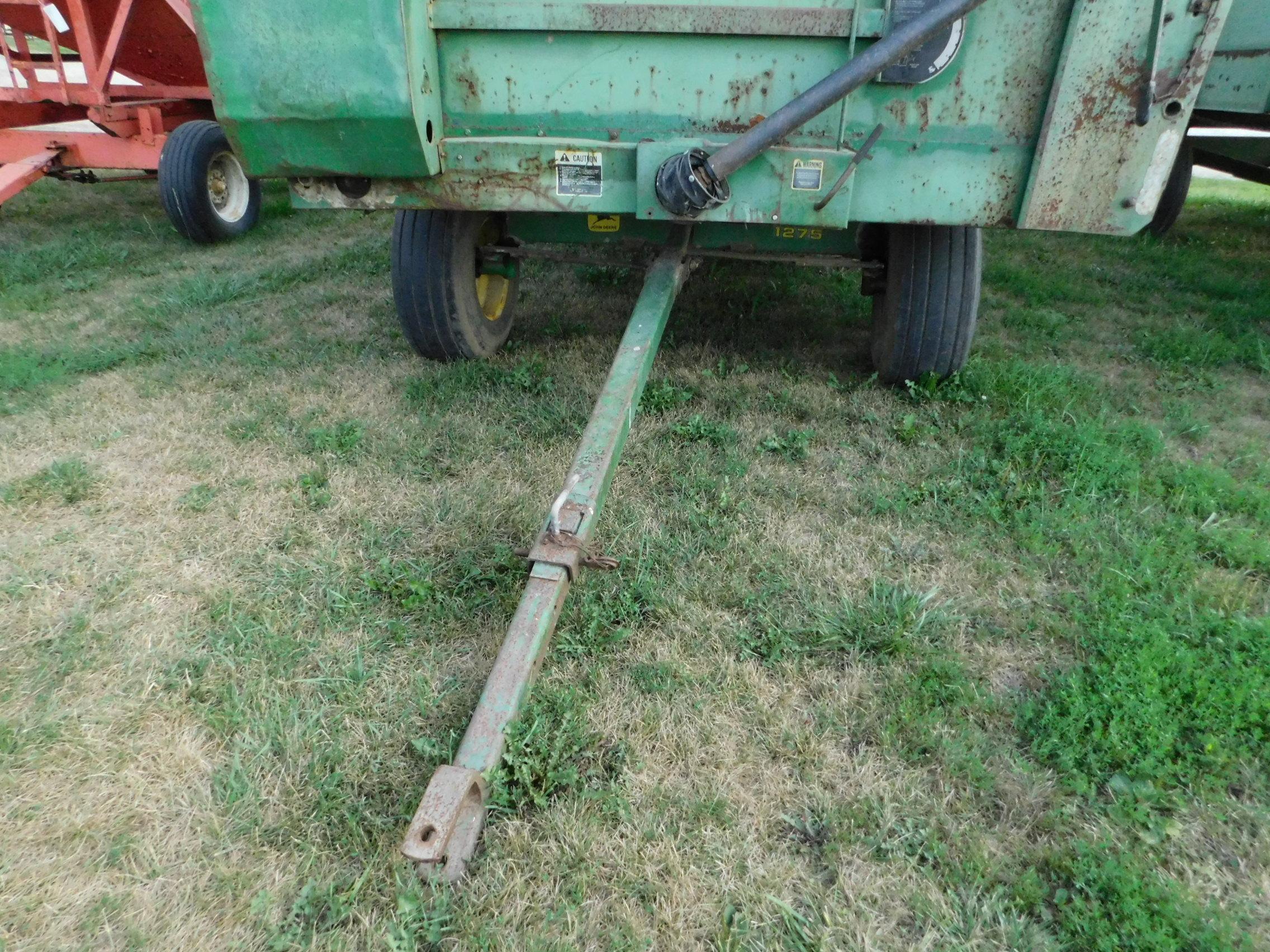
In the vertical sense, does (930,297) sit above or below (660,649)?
above

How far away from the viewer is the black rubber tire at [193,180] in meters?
5.14

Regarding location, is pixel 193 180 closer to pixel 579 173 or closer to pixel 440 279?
pixel 440 279

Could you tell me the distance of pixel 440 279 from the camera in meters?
3.30

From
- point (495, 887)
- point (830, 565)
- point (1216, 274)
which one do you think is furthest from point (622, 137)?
point (1216, 274)

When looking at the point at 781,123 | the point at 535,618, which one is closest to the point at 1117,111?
the point at 781,123

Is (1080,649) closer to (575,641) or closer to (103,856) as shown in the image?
(575,641)

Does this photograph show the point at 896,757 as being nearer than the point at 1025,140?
Yes

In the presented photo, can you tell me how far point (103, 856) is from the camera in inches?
60.4

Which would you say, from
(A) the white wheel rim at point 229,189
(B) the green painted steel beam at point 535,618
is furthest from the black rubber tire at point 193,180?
(B) the green painted steel beam at point 535,618

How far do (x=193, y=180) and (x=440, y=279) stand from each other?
293 cm

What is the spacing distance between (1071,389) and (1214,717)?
184cm

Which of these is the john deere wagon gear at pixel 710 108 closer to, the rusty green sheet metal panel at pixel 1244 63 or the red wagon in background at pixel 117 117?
the rusty green sheet metal panel at pixel 1244 63

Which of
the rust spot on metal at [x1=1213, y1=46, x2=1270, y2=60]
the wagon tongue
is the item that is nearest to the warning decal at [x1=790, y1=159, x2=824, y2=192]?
the wagon tongue

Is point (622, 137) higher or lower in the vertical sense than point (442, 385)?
higher
